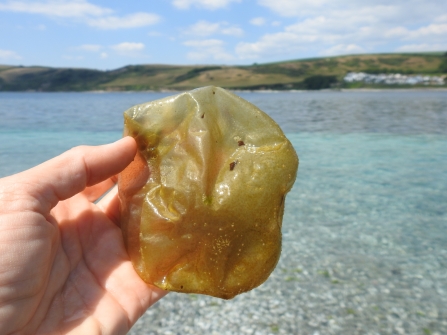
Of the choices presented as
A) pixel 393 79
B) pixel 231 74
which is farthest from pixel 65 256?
pixel 393 79

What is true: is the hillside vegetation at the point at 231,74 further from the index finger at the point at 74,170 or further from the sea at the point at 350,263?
the index finger at the point at 74,170

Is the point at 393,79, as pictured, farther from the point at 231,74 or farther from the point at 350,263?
the point at 350,263

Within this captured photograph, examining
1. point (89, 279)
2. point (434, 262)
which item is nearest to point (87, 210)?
point (89, 279)

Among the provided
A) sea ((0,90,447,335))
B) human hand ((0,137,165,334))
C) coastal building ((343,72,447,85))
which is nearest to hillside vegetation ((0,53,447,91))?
coastal building ((343,72,447,85))

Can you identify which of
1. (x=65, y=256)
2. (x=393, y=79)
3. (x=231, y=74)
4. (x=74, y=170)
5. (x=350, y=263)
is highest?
(x=74, y=170)

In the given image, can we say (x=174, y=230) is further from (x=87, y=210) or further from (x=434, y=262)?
(x=434, y=262)
